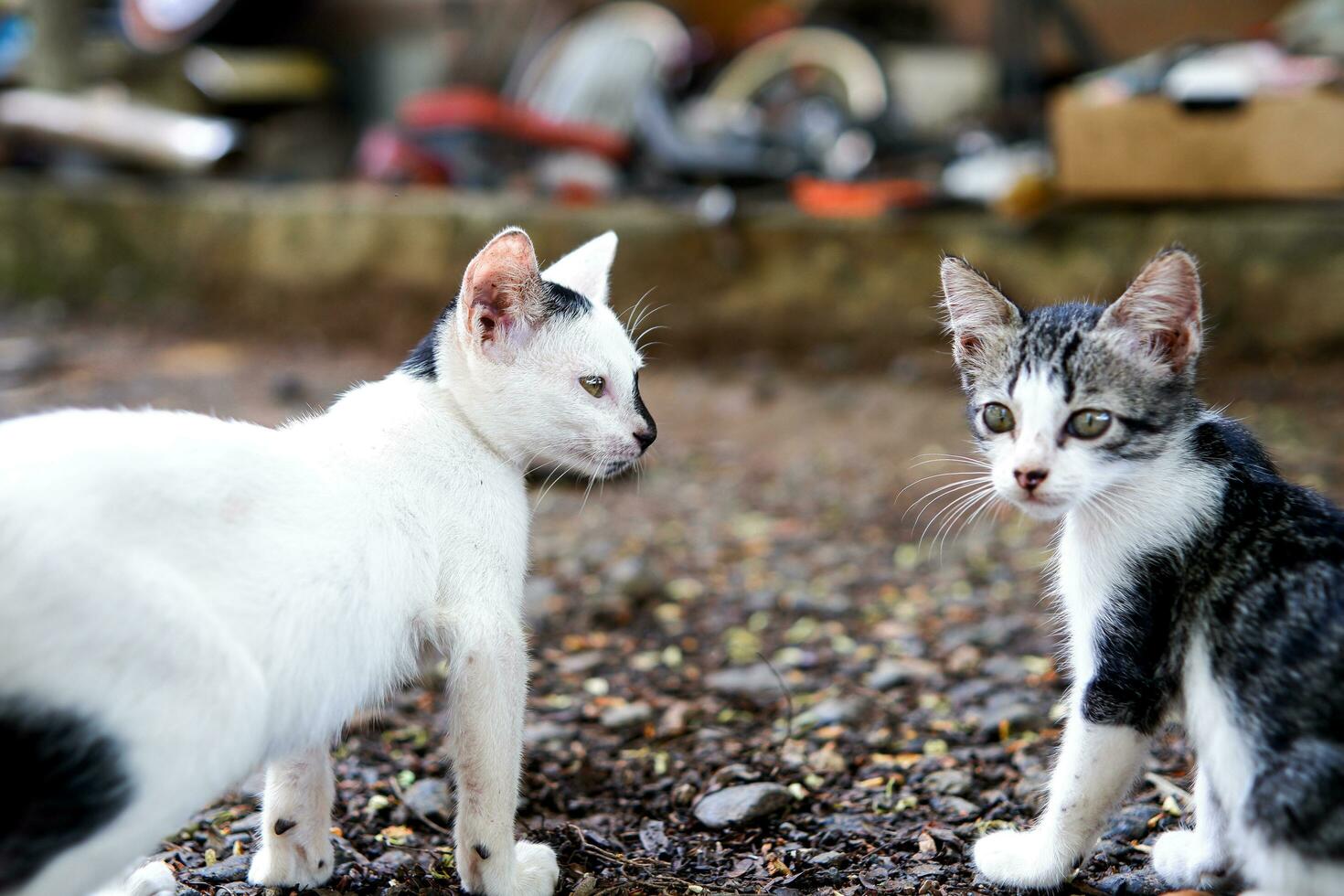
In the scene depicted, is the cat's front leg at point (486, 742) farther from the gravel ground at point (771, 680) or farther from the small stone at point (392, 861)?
the small stone at point (392, 861)

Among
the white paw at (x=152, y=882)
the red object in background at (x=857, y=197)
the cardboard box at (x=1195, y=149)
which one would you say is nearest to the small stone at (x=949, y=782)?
the white paw at (x=152, y=882)

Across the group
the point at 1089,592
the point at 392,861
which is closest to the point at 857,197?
the point at 1089,592

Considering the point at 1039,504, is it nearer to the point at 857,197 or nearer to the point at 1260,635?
the point at 1260,635

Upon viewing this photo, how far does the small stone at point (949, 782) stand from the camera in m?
2.93

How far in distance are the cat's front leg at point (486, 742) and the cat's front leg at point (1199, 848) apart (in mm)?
1302

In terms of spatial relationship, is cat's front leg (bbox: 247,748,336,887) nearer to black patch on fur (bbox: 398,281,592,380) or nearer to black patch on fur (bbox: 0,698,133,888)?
black patch on fur (bbox: 0,698,133,888)

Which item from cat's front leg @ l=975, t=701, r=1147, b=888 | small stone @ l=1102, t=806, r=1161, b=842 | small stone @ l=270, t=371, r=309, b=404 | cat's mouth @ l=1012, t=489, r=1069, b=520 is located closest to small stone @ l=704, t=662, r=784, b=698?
small stone @ l=1102, t=806, r=1161, b=842

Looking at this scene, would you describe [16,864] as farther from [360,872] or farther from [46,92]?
[46,92]

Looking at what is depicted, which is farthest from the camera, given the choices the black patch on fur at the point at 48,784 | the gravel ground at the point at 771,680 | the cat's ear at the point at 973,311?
the gravel ground at the point at 771,680

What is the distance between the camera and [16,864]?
175 centimetres

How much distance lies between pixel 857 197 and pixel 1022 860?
5556 mm

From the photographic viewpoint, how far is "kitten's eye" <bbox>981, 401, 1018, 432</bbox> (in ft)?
8.12

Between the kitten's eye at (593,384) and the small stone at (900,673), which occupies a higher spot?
the kitten's eye at (593,384)

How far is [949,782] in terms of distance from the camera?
2965mm
